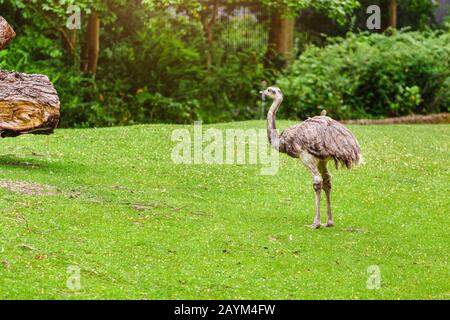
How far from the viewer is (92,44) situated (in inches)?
1243

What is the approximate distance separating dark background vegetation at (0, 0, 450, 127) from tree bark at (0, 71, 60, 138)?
38.2 ft

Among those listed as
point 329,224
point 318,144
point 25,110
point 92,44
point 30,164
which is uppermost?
point 92,44

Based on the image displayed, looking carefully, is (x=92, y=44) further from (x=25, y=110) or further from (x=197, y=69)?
(x=25, y=110)

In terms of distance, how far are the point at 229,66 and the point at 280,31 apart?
2252 millimetres

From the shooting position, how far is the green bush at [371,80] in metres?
30.8

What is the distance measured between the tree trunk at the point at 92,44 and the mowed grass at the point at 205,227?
404 inches

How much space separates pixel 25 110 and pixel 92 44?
50.2 ft

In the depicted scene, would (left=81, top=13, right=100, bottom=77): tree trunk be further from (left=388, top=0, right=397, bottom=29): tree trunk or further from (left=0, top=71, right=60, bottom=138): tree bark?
(left=0, top=71, right=60, bottom=138): tree bark

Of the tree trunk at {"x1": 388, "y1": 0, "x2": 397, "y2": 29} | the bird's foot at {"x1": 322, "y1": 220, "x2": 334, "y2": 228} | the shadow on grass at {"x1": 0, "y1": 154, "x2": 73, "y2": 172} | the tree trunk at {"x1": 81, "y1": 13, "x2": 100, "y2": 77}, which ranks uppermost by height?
the tree trunk at {"x1": 388, "y1": 0, "x2": 397, "y2": 29}

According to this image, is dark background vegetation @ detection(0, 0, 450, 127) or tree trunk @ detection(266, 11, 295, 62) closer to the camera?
dark background vegetation @ detection(0, 0, 450, 127)

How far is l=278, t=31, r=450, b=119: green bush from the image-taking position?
1211 inches

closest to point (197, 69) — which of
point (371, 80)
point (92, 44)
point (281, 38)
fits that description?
point (281, 38)

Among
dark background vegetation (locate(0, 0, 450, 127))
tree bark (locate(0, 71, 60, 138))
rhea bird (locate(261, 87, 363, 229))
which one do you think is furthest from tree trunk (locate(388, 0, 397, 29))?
rhea bird (locate(261, 87, 363, 229))

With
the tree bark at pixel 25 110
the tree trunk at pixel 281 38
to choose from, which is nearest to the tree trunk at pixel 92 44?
the tree trunk at pixel 281 38
